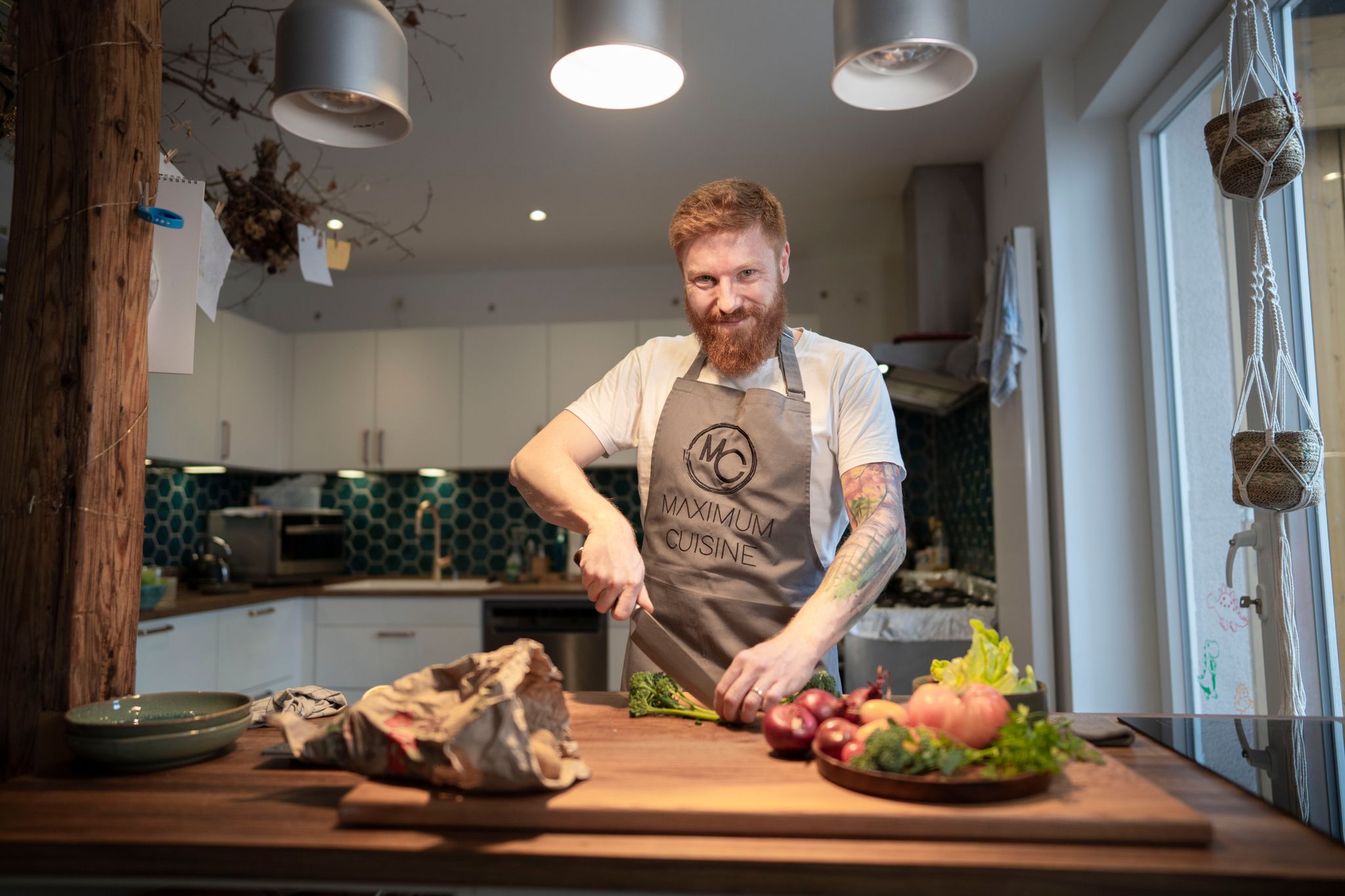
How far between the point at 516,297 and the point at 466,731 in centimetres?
440

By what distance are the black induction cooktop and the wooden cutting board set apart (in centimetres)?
14

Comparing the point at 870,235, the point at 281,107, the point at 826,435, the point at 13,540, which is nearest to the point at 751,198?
the point at 826,435

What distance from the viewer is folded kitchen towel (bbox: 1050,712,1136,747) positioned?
1234 millimetres

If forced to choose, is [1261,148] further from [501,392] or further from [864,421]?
[501,392]

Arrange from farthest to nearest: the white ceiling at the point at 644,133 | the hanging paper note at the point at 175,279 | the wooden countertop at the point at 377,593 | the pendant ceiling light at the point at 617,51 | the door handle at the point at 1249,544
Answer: the wooden countertop at the point at 377,593 < the white ceiling at the point at 644,133 < the door handle at the point at 1249,544 < the hanging paper note at the point at 175,279 < the pendant ceiling light at the point at 617,51

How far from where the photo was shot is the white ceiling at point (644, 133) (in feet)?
8.70

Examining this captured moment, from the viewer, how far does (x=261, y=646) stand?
13.5ft

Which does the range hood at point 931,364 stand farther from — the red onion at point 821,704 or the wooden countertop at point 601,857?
the wooden countertop at point 601,857

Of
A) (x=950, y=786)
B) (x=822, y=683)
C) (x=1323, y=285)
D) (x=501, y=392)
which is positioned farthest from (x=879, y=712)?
(x=501, y=392)

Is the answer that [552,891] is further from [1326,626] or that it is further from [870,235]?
[870,235]

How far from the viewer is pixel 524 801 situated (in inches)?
37.8

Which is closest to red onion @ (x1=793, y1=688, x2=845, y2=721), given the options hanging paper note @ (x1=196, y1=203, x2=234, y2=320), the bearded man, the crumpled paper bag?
the crumpled paper bag

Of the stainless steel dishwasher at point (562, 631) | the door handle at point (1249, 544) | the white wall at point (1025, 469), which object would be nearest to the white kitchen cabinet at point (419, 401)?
the stainless steel dishwasher at point (562, 631)

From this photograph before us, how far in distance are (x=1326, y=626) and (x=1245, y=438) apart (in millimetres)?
553
